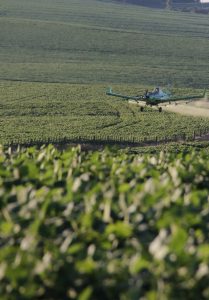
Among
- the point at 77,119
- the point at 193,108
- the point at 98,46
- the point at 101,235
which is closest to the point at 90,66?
the point at 98,46

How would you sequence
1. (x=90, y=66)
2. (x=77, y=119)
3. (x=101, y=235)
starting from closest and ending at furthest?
(x=101, y=235) → (x=77, y=119) → (x=90, y=66)

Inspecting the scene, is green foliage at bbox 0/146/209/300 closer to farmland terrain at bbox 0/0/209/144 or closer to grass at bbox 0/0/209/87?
farmland terrain at bbox 0/0/209/144

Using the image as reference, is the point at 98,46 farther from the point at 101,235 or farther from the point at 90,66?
the point at 101,235

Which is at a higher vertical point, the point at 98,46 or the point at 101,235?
the point at 101,235

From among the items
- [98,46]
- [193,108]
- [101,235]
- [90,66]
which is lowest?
[98,46]

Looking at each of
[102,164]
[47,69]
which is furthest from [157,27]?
[102,164]

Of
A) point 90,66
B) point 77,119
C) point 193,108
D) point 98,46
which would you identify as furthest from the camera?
point 98,46

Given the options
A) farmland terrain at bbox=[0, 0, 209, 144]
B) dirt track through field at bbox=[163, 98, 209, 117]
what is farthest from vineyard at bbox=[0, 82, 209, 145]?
dirt track through field at bbox=[163, 98, 209, 117]
